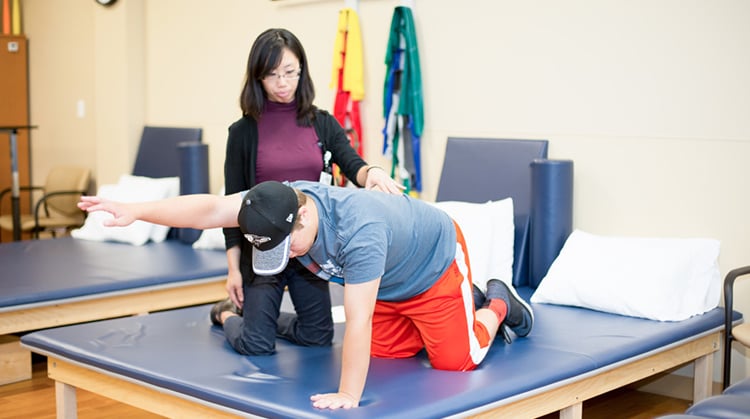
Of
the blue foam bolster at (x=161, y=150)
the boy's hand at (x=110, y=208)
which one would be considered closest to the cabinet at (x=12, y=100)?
the blue foam bolster at (x=161, y=150)

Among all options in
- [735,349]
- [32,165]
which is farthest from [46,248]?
[735,349]

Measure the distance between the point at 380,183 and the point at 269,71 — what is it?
52cm

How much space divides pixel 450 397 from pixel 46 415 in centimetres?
196

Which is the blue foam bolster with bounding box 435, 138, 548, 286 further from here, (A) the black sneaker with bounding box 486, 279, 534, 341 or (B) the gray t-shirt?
(B) the gray t-shirt

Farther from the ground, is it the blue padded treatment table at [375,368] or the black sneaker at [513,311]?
the black sneaker at [513,311]

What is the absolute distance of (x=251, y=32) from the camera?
587 cm

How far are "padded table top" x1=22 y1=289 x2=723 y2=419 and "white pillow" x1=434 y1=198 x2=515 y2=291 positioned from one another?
15.2 inches

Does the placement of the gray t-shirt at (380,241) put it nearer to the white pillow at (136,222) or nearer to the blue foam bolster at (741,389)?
the blue foam bolster at (741,389)

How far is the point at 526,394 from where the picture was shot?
2.85m

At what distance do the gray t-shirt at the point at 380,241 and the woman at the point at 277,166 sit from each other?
14.8 inches

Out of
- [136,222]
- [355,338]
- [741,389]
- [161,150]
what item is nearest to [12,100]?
[161,150]

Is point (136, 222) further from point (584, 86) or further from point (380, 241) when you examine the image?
point (380, 241)

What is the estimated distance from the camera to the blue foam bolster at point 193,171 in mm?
5410

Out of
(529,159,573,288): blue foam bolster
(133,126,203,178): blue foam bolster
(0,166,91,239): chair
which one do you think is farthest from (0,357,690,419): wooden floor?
(0,166,91,239): chair
